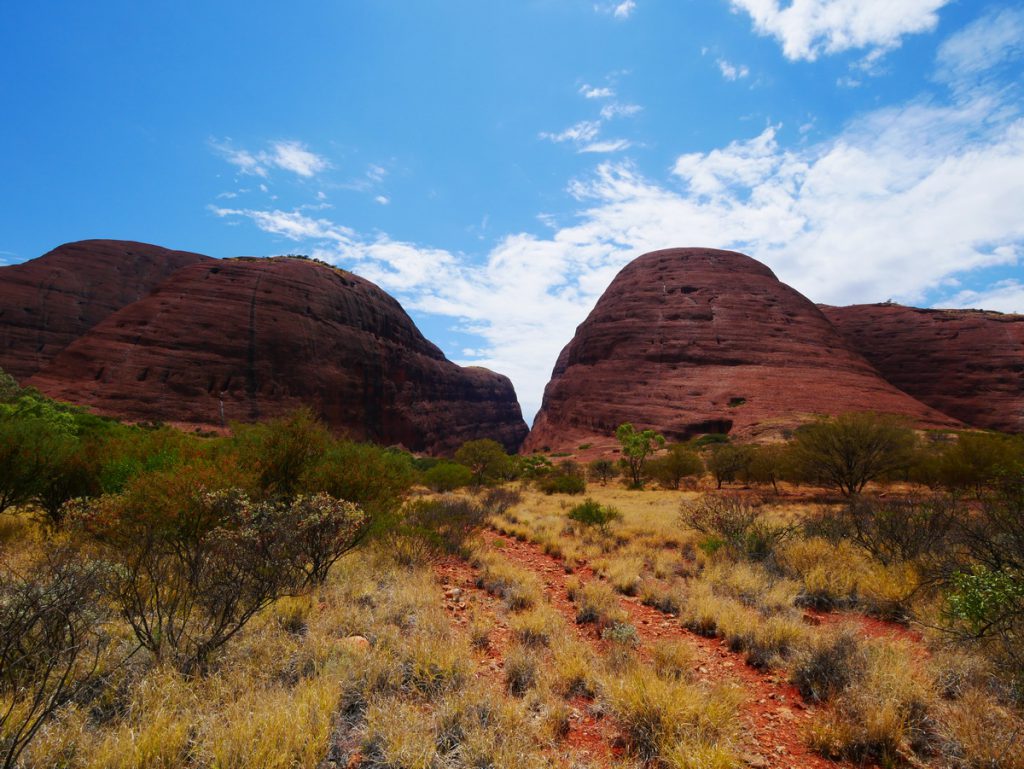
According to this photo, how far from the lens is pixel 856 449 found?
16.9m

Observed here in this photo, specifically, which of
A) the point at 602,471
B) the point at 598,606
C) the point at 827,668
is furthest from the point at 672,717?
the point at 602,471

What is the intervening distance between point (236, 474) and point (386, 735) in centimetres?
447

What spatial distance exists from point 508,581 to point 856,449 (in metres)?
16.6

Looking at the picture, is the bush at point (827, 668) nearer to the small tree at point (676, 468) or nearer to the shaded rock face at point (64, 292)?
the small tree at point (676, 468)

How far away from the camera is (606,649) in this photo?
16.7 feet

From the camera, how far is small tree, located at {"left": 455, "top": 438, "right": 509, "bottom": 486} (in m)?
27.4

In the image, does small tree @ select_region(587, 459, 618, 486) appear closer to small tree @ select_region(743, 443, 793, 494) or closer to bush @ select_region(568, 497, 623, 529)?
small tree @ select_region(743, 443, 793, 494)

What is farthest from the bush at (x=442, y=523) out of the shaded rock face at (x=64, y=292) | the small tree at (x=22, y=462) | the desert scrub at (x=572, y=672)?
the shaded rock face at (x=64, y=292)

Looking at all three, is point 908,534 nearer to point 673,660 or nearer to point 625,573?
point 625,573

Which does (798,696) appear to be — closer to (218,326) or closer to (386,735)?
(386,735)

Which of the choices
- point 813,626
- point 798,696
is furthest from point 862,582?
point 798,696

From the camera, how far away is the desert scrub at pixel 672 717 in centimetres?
321

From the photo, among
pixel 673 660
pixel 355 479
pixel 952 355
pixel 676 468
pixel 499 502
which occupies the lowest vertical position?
pixel 499 502

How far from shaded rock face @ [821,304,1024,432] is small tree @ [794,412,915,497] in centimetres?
5786
